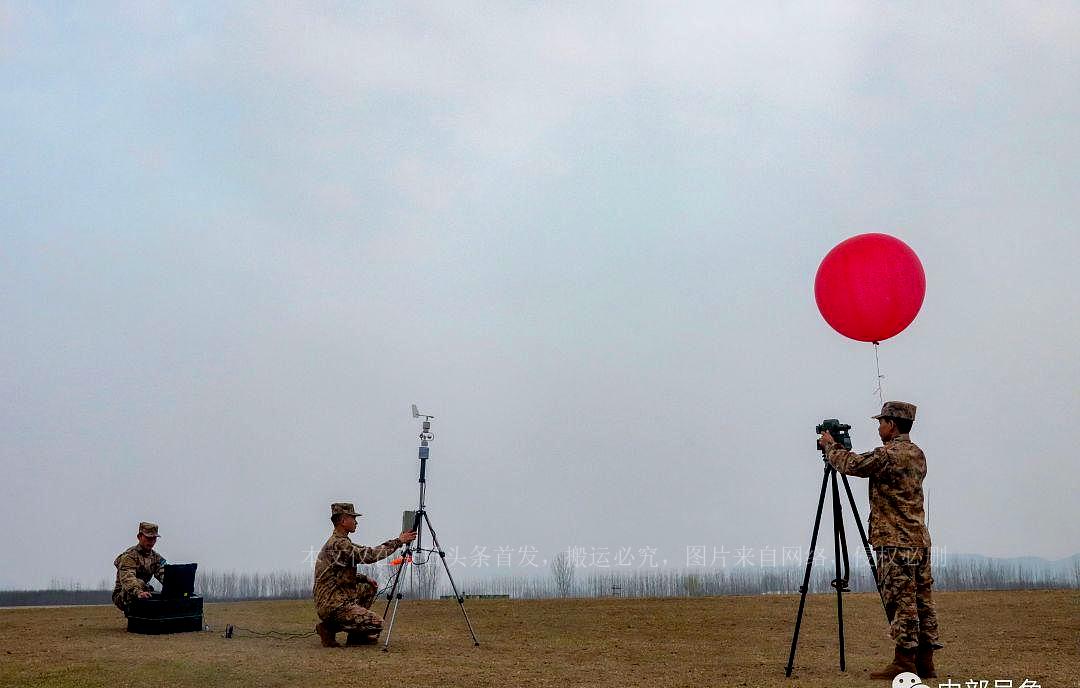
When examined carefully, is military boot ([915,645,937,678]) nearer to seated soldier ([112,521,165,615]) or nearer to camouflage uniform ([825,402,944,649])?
camouflage uniform ([825,402,944,649])

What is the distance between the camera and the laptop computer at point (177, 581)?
405 inches

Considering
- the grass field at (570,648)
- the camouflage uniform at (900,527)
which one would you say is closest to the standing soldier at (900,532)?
the camouflage uniform at (900,527)

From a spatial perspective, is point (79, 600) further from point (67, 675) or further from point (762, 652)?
point (762, 652)

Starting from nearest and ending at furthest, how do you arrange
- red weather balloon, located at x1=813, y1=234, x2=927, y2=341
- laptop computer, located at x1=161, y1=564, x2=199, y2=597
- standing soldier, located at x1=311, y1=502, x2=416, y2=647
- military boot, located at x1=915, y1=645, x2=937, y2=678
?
military boot, located at x1=915, y1=645, x2=937, y2=678
red weather balloon, located at x1=813, y1=234, x2=927, y2=341
standing soldier, located at x1=311, y1=502, x2=416, y2=647
laptop computer, located at x1=161, y1=564, x2=199, y2=597

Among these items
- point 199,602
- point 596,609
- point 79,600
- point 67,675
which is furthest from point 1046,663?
point 79,600

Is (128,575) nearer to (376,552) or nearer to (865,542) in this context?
(376,552)

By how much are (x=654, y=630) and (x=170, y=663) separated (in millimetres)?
5080

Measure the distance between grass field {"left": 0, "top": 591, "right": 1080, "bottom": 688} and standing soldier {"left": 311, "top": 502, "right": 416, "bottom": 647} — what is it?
231 millimetres

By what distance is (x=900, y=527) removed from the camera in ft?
22.0

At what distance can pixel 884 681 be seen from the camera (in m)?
6.29

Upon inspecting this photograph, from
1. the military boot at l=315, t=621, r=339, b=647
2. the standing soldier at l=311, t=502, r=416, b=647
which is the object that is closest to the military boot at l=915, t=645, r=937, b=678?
the standing soldier at l=311, t=502, r=416, b=647

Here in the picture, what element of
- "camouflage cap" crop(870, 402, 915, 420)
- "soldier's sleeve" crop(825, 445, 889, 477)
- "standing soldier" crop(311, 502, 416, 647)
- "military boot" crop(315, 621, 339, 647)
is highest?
"camouflage cap" crop(870, 402, 915, 420)

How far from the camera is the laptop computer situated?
1028cm

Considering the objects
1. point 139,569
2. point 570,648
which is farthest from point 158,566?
point 570,648
